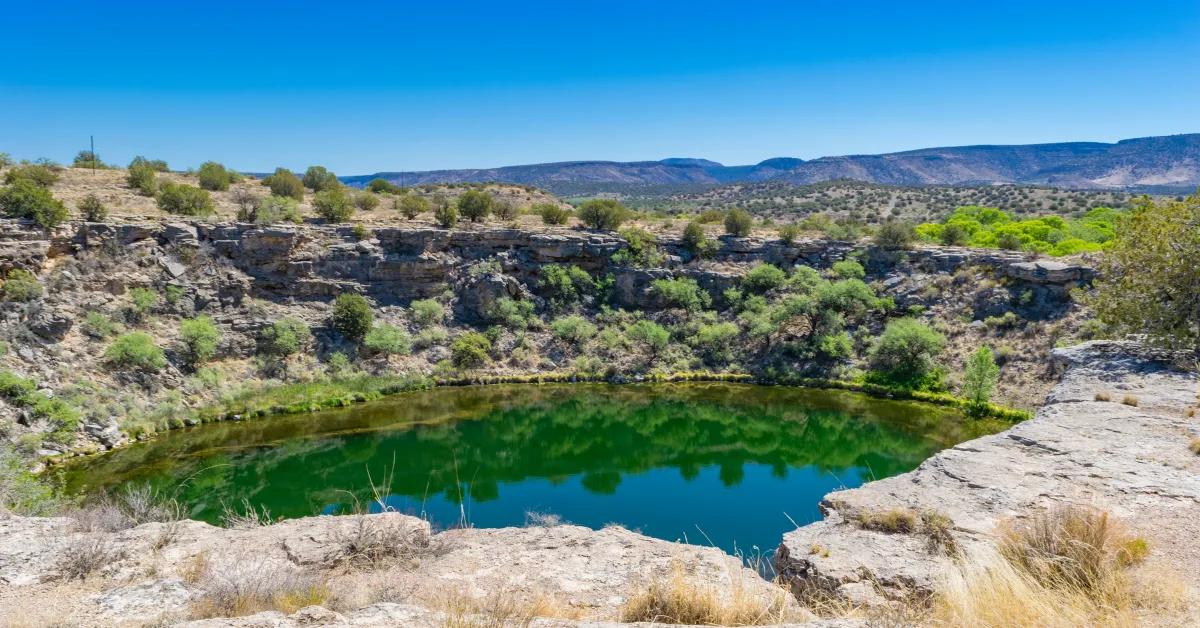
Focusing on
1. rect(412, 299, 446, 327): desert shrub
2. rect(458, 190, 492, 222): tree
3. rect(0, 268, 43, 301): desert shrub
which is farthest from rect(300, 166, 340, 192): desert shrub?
rect(0, 268, 43, 301): desert shrub

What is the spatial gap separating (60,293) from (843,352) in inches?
1194

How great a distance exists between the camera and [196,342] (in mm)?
22703

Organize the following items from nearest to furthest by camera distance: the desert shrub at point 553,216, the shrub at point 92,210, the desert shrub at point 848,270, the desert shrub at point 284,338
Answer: the shrub at point 92,210 < the desert shrub at point 284,338 < the desert shrub at point 848,270 < the desert shrub at point 553,216

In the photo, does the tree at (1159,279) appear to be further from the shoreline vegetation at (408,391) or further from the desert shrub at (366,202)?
the desert shrub at (366,202)

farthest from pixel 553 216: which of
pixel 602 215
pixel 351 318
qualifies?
pixel 351 318

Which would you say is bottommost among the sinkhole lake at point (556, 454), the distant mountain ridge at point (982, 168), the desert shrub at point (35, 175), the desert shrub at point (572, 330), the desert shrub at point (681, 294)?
the sinkhole lake at point (556, 454)

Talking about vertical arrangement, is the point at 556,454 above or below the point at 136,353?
below

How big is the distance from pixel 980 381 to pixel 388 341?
75.3 ft

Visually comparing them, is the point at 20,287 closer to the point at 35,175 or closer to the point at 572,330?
the point at 35,175

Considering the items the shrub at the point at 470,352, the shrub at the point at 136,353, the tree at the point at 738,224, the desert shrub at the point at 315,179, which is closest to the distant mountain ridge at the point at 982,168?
the desert shrub at the point at 315,179

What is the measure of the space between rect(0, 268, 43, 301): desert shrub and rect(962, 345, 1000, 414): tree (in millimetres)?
32557

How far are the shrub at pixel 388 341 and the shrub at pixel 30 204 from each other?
11677 millimetres

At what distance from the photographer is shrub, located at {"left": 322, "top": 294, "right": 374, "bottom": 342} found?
2673 centimetres

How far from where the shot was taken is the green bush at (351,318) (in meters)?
26.7
